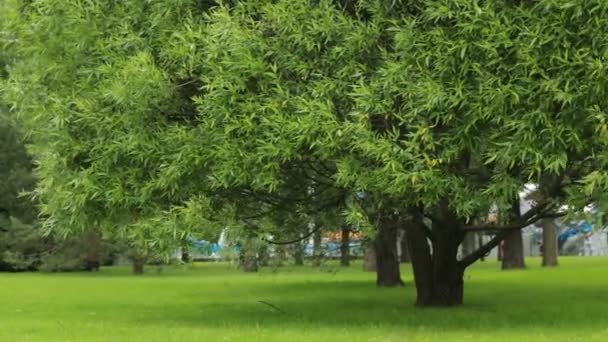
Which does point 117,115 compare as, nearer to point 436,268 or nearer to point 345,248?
point 436,268

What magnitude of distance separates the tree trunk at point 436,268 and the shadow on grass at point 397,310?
345 mm

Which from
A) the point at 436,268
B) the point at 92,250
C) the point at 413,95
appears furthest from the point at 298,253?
the point at 92,250

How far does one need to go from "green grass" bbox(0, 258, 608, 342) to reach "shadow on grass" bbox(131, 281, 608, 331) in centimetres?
2

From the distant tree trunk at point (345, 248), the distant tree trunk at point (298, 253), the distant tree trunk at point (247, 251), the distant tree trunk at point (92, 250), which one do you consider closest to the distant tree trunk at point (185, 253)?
the distant tree trunk at point (247, 251)

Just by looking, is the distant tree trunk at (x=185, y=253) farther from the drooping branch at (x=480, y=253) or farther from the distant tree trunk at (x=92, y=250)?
the distant tree trunk at (x=92, y=250)

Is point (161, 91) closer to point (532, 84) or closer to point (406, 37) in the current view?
point (406, 37)

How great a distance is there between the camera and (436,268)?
14.4 m

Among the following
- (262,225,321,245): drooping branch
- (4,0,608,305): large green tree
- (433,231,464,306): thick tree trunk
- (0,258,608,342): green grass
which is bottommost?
(0,258,608,342): green grass

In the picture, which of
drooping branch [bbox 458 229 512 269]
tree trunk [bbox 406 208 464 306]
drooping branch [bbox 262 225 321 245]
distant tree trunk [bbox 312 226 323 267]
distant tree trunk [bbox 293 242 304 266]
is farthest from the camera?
distant tree trunk [bbox 293 242 304 266]

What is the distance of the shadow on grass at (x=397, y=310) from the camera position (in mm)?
11867

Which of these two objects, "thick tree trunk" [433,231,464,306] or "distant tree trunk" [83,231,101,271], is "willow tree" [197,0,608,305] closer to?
"thick tree trunk" [433,231,464,306]

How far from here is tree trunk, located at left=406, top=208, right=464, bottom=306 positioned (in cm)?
1405

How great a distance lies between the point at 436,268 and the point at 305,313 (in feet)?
8.48

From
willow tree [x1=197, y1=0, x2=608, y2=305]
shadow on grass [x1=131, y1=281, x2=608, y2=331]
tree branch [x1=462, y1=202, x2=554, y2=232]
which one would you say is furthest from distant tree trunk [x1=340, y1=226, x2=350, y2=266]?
willow tree [x1=197, y1=0, x2=608, y2=305]
